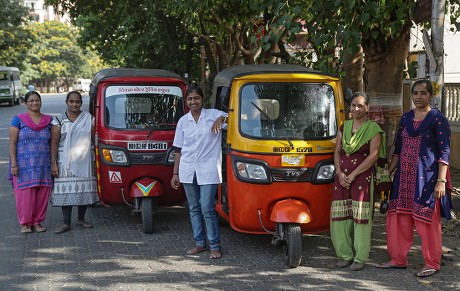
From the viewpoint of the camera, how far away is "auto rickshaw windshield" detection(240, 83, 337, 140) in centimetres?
654

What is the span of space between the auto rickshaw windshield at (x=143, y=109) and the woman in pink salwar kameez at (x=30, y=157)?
0.83m

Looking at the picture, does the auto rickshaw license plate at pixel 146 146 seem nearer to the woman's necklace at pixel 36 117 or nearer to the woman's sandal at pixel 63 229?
the woman's necklace at pixel 36 117

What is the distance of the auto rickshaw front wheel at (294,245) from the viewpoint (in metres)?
6.20

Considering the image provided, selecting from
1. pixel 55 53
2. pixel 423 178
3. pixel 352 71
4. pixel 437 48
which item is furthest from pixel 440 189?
pixel 55 53

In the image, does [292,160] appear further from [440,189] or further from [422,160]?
[440,189]

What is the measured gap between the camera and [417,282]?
5859 millimetres

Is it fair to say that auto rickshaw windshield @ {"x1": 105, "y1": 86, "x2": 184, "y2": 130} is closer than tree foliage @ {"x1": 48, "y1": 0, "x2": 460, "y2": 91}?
No

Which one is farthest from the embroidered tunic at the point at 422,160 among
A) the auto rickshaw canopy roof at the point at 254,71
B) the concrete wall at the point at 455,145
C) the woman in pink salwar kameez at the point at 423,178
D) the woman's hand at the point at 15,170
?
the concrete wall at the point at 455,145

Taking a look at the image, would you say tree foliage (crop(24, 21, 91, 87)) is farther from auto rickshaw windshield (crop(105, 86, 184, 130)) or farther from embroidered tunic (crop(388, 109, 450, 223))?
embroidered tunic (crop(388, 109, 450, 223))

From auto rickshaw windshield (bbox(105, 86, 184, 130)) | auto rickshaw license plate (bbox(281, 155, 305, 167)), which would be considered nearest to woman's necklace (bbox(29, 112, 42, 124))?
auto rickshaw windshield (bbox(105, 86, 184, 130))

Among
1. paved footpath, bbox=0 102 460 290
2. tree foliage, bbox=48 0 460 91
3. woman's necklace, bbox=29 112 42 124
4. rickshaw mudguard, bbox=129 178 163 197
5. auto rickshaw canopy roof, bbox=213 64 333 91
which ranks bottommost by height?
paved footpath, bbox=0 102 460 290

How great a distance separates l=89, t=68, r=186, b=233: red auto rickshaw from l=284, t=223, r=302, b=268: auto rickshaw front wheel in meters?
2.17

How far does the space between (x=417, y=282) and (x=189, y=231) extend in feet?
10.1

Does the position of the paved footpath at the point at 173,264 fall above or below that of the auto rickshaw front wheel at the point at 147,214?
Result: below
